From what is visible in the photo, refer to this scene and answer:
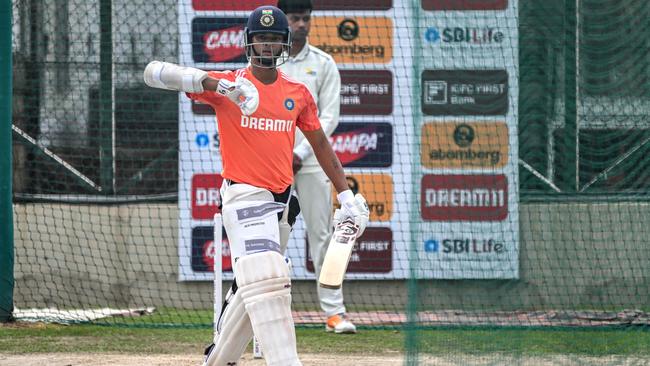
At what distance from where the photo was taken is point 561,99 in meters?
9.56

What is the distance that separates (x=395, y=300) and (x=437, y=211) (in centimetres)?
145

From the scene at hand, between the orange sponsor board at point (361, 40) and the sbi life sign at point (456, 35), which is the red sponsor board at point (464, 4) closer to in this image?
the sbi life sign at point (456, 35)

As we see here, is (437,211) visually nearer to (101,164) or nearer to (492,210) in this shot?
(492,210)

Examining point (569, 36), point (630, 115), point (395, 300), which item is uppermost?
point (569, 36)

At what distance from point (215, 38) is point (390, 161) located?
1776mm

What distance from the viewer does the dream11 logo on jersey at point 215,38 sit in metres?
9.84

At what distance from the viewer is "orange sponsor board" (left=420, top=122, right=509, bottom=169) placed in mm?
8234

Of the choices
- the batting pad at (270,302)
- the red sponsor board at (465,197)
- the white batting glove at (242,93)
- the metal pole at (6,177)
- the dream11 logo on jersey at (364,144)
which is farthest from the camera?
the dream11 logo on jersey at (364,144)

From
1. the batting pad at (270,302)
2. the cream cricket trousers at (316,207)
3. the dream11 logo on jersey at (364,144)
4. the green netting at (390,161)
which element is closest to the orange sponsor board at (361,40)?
the green netting at (390,161)

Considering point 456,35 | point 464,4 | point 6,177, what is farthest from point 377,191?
point 6,177

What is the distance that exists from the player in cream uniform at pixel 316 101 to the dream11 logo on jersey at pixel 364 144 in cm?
144

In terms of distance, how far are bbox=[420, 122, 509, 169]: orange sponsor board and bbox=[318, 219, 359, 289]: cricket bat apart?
6.72ft

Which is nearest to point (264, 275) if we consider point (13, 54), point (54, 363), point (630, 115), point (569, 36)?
point (54, 363)

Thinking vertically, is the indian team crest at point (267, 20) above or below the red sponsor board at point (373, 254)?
above
